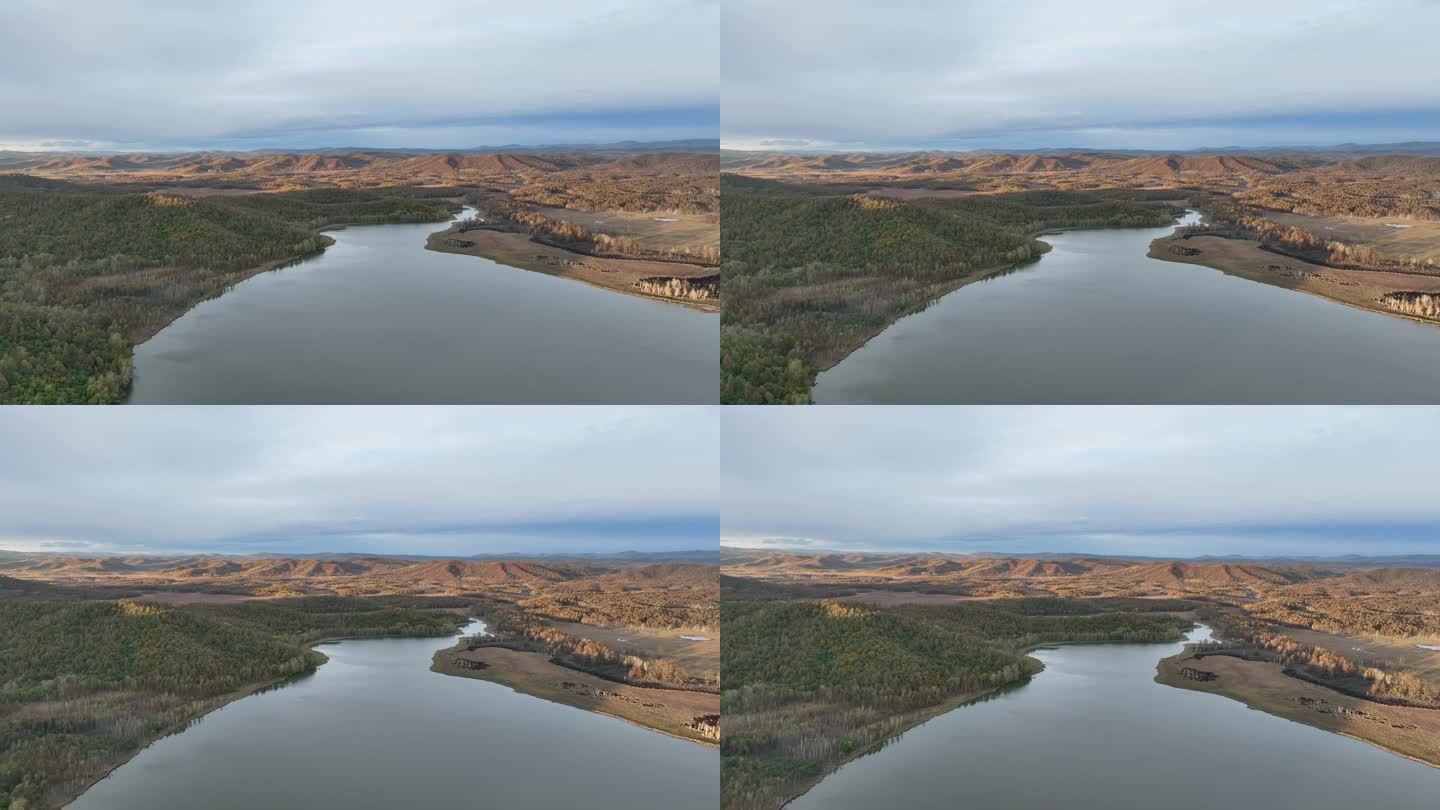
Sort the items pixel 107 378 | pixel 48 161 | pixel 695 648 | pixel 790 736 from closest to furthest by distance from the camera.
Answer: pixel 107 378, pixel 790 736, pixel 695 648, pixel 48 161

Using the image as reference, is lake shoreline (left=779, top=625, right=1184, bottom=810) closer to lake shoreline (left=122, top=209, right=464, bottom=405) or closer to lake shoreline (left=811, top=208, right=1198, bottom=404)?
lake shoreline (left=811, top=208, right=1198, bottom=404)

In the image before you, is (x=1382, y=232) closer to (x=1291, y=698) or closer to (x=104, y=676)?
(x=1291, y=698)

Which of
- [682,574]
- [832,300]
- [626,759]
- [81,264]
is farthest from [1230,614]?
[682,574]

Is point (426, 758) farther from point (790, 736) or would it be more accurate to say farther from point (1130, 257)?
point (1130, 257)

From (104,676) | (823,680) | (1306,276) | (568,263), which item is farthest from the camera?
(568,263)

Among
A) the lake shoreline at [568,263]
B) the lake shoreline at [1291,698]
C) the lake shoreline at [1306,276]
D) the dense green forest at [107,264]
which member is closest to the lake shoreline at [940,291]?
the lake shoreline at [1306,276]

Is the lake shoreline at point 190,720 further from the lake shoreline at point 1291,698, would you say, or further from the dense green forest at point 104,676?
the lake shoreline at point 1291,698

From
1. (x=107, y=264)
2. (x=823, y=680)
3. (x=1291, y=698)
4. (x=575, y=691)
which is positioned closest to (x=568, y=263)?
(x=575, y=691)
